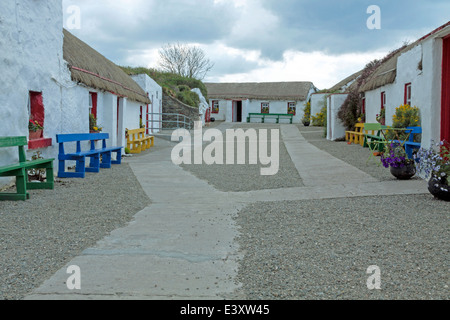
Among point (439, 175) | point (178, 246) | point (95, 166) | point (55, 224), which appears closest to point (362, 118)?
point (95, 166)

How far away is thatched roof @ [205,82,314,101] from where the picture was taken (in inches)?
1837

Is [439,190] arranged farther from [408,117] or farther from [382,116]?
[382,116]

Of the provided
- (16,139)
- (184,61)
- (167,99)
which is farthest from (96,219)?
(184,61)

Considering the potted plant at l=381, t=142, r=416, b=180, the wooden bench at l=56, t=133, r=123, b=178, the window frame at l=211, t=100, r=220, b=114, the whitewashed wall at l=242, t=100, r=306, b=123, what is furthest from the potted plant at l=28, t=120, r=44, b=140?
the window frame at l=211, t=100, r=220, b=114

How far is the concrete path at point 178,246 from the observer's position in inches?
141

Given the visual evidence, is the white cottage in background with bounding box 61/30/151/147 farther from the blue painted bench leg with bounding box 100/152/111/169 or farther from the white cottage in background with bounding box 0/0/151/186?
the blue painted bench leg with bounding box 100/152/111/169

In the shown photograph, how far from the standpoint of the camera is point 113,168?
11961mm

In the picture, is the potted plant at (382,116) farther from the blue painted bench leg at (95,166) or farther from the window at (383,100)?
the blue painted bench leg at (95,166)

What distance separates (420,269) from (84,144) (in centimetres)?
1040

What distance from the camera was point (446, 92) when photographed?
29.6ft

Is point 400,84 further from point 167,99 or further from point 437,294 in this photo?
point 167,99

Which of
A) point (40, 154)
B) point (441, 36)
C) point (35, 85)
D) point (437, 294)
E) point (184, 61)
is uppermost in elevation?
point (184, 61)

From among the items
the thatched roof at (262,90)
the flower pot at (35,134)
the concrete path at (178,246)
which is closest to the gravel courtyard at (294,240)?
the concrete path at (178,246)

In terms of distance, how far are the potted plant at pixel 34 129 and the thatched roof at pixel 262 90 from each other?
3794cm
